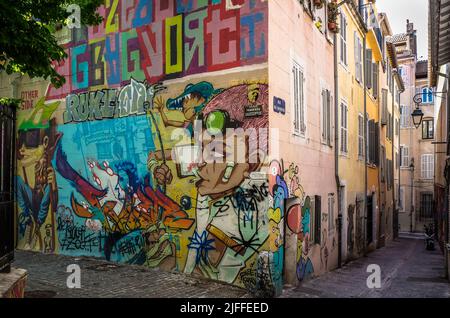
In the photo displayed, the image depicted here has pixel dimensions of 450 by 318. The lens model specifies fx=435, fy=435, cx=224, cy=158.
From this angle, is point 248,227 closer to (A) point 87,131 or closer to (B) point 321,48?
(A) point 87,131

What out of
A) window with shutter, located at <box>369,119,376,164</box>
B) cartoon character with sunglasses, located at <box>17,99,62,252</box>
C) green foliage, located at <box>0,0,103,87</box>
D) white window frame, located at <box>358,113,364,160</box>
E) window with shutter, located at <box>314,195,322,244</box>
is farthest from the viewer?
window with shutter, located at <box>369,119,376,164</box>

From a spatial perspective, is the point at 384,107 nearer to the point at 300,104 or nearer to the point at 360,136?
the point at 360,136

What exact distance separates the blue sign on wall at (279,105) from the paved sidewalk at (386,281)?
11.3 ft

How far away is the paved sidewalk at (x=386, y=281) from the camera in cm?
886

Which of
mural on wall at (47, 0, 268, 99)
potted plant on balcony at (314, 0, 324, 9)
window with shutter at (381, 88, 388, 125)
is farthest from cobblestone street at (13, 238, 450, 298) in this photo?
window with shutter at (381, 88, 388, 125)

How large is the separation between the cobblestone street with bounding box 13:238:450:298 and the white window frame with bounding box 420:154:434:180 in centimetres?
2136

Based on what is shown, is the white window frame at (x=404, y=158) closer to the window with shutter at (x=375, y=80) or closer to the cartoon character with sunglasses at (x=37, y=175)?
the window with shutter at (x=375, y=80)

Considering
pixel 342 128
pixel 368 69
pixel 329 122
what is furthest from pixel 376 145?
pixel 329 122

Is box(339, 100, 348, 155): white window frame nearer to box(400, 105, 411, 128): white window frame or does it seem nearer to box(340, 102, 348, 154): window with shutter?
box(340, 102, 348, 154): window with shutter

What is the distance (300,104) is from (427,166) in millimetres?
26585

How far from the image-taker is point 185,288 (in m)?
7.75

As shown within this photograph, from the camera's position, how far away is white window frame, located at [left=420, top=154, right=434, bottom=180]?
1270 inches
